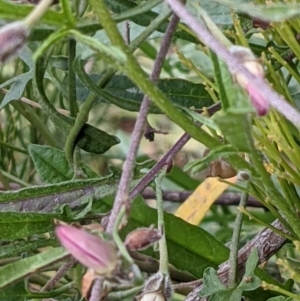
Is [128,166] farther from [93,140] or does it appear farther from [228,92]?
[93,140]

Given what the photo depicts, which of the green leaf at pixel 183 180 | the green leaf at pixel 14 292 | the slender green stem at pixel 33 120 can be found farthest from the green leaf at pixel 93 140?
the green leaf at pixel 183 180

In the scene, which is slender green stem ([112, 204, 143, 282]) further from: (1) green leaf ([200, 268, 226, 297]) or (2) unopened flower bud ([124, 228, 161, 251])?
(1) green leaf ([200, 268, 226, 297])

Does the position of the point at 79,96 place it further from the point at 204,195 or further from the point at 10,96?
the point at 204,195

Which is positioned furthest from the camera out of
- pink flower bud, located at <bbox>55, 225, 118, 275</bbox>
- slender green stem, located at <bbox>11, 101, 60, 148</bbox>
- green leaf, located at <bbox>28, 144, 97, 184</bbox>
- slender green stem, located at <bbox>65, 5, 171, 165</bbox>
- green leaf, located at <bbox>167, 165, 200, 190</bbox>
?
green leaf, located at <bbox>167, 165, 200, 190</bbox>

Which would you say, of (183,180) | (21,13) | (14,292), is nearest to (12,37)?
(21,13)

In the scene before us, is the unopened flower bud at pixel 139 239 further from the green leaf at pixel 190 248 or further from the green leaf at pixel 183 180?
the green leaf at pixel 183 180

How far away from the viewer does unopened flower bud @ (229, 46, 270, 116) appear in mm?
229

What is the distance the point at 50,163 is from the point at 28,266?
0.20 meters

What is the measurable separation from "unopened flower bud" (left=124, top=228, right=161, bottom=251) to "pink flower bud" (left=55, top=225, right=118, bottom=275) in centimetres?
2

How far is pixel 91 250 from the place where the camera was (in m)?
0.22

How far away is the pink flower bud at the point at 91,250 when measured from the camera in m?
0.22

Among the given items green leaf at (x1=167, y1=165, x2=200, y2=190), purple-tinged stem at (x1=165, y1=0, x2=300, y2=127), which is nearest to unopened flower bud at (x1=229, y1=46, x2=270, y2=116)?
purple-tinged stem at (x1=165, y1=0, x2=300, y2=127)

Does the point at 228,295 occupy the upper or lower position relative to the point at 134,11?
lower

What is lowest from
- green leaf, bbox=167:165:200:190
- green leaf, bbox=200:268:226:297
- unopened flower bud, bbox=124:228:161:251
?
green leaf, bbox=167:165:200:190
